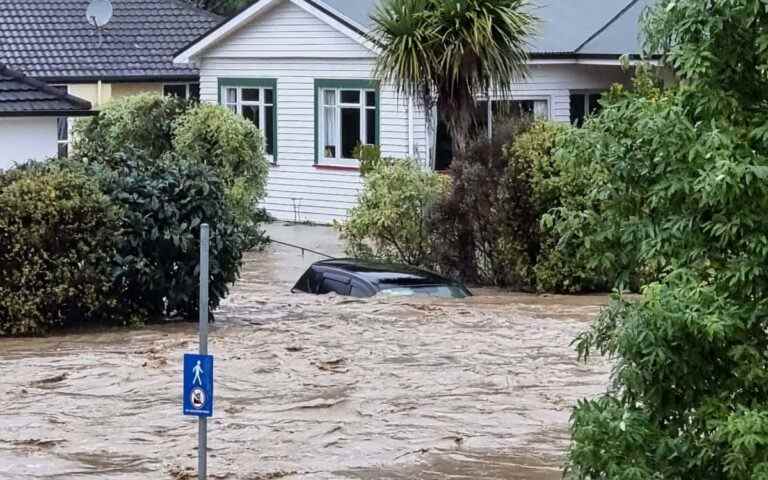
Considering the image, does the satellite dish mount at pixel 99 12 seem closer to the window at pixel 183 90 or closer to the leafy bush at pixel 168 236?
the window at pixel 183 90

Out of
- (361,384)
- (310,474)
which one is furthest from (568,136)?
(361,384)

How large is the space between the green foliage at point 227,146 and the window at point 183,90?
31.5 feet

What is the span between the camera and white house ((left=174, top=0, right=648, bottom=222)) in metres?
28.6

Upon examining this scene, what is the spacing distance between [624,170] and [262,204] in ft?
83.1

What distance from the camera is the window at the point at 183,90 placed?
36.3 metres

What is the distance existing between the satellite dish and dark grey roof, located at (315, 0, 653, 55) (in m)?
7.24

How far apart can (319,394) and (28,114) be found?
32.3 ft

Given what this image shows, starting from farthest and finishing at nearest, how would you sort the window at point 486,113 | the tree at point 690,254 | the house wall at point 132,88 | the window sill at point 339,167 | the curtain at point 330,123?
the house wall at point 132,88 < the curtain at point 330,123 < the window sill at point 339,167 < the window at point 486,113 < the tree at point 690,254

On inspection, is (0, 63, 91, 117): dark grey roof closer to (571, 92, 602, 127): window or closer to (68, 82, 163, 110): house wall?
(571, 92, 602, 127): window

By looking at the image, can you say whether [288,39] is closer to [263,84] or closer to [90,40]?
[263,84]

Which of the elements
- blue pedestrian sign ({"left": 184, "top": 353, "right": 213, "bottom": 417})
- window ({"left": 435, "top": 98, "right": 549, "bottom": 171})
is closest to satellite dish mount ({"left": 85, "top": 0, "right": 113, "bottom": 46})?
window ({"left": 435, "top": 98, "right": 549, "bottom": 171})

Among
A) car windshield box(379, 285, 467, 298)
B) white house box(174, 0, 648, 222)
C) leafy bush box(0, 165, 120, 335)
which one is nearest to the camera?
leafy bush box(0, 165, 120, 335)

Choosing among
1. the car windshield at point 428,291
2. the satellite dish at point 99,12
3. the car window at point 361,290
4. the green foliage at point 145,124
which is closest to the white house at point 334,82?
the green foliage at point 145,124

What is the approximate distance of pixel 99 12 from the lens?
115ft
